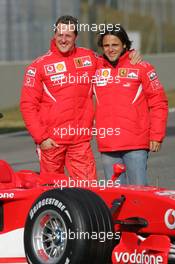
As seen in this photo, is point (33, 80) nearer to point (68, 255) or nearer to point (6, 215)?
point (6, 215)

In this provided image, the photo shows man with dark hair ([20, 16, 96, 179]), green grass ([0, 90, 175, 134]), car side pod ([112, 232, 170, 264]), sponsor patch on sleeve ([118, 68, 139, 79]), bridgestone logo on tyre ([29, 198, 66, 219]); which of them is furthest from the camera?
green grass ([0, 90, 175, 134])

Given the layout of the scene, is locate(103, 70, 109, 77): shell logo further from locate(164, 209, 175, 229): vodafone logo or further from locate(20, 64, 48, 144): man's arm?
locate(164, 209, 175, 229): vodafone logo

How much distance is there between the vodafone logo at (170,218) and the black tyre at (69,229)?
0.37 meters

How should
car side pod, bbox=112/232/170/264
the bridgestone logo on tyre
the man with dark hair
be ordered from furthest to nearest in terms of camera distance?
the man with dark hair < the bridgestone logo on tyre < car side pod, bbox=112/232/170/264

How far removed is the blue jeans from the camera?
8688 mm

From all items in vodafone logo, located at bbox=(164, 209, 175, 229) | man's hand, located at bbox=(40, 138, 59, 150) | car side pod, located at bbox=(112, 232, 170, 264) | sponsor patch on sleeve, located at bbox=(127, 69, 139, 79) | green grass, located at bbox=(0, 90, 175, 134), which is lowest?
green grass, located at bbox=(0, 90, 175, 134)

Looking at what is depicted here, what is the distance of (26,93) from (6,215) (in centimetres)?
141

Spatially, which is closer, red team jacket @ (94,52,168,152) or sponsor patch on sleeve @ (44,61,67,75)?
red team jacket @ (94,52,168,152)

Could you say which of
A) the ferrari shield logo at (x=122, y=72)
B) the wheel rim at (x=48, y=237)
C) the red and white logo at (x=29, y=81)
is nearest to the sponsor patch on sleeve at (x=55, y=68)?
the red and white logo at (x=29, y=81)

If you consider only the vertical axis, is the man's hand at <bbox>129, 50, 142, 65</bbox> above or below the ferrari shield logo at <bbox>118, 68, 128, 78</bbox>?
above

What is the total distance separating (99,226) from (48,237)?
1.50 feet

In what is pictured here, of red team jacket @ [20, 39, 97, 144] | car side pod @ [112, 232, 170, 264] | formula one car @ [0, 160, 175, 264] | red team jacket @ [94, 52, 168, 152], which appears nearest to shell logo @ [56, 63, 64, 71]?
red team jacket @ [20, 39, 97, 144]

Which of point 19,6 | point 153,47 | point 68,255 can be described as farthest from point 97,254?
point 153,47

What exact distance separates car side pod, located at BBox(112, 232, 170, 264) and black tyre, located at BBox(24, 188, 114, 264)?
0.08 meters
